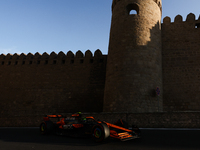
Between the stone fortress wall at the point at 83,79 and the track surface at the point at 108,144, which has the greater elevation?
the stone fortress wall at the point at 83,79

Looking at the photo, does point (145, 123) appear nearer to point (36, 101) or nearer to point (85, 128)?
point (85, 128)

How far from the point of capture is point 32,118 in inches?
432

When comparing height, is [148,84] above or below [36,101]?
above

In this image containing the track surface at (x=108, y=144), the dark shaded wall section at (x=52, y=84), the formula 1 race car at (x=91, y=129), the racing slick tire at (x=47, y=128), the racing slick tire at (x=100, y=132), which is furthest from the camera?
the dark shaded wall section at (x=52, y=84)

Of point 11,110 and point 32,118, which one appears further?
point 11,110

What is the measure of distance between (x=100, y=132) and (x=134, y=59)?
8.96m

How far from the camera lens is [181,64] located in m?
14.6

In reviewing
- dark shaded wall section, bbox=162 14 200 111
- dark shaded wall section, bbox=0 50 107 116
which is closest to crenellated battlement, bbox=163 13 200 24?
dark shaded wall section, bbox=162 14 200 111

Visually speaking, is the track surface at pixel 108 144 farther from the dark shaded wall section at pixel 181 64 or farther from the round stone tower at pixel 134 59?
Result: the dark shaded wall section at pixel 181 64

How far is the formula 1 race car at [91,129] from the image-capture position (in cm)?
472

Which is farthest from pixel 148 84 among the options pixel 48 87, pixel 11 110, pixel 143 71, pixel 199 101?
pixel 11 110

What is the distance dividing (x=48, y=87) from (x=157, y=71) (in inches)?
417

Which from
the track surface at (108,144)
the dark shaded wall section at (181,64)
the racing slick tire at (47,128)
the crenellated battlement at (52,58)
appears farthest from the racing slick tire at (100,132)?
the crenellated battlement at (52,58)

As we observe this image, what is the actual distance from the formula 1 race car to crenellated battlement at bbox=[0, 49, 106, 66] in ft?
38.6
